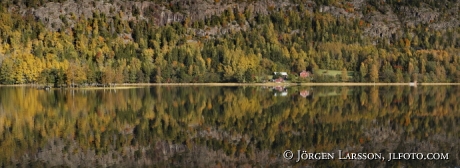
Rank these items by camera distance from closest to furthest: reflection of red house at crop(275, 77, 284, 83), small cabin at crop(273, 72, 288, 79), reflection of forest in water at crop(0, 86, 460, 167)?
reflection of forest in water at crop(0, 86, 460, 167), reflection of red house at crop(275, 77, 284, 83), small cabin at crop(273, 72, 288, 79)

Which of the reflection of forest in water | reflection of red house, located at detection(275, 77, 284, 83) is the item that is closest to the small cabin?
reflection of red house, located at detection(275, 77, 284, 83)

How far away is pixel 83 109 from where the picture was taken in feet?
196

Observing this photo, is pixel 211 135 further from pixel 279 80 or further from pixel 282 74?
pixel 282 74

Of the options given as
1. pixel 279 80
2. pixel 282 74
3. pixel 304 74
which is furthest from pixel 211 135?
pixel 304 74

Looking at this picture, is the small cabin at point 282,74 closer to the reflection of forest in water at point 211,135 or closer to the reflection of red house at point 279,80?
the reflection of red house at point 279,80

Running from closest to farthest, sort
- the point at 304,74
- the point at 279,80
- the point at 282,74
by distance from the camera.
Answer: the point at 279,80 → the point at 282,74 → the point at 304,74

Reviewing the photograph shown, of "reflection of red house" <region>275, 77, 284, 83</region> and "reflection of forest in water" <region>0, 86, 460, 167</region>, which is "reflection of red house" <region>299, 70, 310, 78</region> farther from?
"reflection of forest in water" <region>0, 86, 460, 167</region>

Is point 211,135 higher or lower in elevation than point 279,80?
higher

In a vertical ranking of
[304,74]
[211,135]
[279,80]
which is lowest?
[279,80]

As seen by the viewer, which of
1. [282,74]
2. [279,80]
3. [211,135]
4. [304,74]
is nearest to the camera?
[211,135]

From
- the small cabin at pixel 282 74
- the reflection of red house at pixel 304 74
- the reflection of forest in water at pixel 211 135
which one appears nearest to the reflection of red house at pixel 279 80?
the small cabin at pixel 282 74

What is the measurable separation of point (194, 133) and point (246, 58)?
15538cm

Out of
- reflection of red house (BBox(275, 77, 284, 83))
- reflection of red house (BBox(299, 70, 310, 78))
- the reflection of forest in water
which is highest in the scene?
reflection of red house (BBox(299, 70, 310, 78))

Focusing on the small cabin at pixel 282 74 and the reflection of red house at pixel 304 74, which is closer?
the reflection of red house at pixel 304 74
